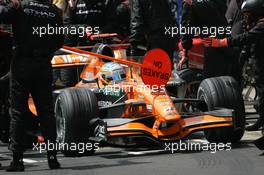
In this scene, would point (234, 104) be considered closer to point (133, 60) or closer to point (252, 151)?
point (252, 151)

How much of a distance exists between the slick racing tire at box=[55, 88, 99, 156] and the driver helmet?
1.14 metres

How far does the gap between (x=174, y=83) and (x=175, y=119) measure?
1930mm

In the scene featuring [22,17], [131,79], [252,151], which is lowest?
[252,151]

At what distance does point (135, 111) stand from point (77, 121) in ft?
3.16

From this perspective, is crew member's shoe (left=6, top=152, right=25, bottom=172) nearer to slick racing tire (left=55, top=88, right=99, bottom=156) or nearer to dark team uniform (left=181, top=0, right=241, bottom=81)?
A: slick racing tire (left=55, top=88, right=99, bottom=156)

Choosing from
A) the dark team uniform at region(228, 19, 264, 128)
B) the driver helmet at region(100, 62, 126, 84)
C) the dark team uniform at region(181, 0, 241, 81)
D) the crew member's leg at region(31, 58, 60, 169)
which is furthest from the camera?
the dark team uniform at region(181, 0, 241, 81)

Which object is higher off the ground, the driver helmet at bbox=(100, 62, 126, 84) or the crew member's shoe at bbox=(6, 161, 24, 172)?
the driver helmet at bbox=(100, 62, 126, 84)

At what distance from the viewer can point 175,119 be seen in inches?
440

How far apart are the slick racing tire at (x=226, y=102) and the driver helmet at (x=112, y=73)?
126cm

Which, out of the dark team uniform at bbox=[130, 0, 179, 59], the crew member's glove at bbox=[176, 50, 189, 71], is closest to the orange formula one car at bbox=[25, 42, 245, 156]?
the dark team uniform at bbox=[130, 0, 179, 59]

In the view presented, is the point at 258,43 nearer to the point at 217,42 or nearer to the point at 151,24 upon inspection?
the point at 217,42

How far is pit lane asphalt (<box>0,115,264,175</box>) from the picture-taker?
980cm

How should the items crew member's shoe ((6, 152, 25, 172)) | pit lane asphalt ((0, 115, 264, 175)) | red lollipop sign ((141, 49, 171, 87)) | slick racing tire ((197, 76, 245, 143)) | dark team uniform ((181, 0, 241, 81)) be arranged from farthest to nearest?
dark team uniform ((181, 0, 241, 81))
slick racing tire ((197, 76, 245, 143))
red lollipop sign ((141, 49, 171, 87))
crew member's shoe ((6, 152, 25, 172))
pit lane asphalt ((0, 115, 264, 175))

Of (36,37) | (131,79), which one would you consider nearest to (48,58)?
(36,37)
